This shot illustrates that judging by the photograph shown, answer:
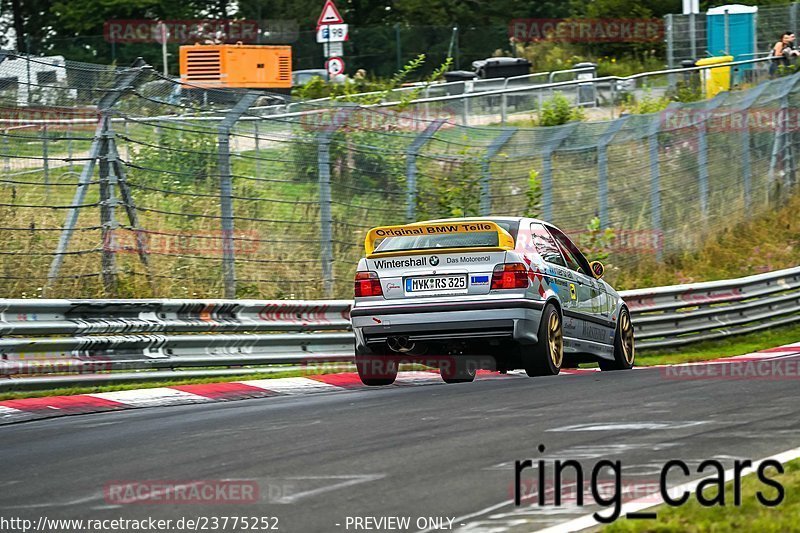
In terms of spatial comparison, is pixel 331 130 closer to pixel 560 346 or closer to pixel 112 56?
pixel 560 346

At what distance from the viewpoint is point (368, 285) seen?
465 inches

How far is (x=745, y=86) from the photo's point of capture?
29203 mm

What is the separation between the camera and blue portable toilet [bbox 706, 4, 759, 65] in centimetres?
3912

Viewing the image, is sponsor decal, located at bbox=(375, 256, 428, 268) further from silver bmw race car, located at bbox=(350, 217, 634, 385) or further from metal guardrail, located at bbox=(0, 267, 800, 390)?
metal guardrail, located at bbox=(0, 267, 800, 390)

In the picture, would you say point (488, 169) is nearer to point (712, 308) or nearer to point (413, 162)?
point (413, 162)

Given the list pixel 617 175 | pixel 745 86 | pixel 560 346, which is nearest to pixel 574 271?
pixel 560 346

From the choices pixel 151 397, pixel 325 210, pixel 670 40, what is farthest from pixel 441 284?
pixel 670 40

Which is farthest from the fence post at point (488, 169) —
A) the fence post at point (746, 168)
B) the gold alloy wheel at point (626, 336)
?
the fence post at point (746, 168)

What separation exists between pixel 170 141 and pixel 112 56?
4677 centimetres

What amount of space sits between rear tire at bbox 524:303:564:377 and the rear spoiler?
0.66 metres

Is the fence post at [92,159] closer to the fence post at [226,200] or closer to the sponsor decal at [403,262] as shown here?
the fence post at [226,200]

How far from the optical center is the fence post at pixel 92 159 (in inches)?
518

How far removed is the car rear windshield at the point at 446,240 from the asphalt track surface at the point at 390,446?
145 cm

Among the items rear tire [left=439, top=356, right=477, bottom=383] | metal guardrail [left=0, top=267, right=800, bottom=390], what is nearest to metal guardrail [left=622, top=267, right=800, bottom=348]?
metal guardrail [left=0, top=267, right=800, bottom=390]
